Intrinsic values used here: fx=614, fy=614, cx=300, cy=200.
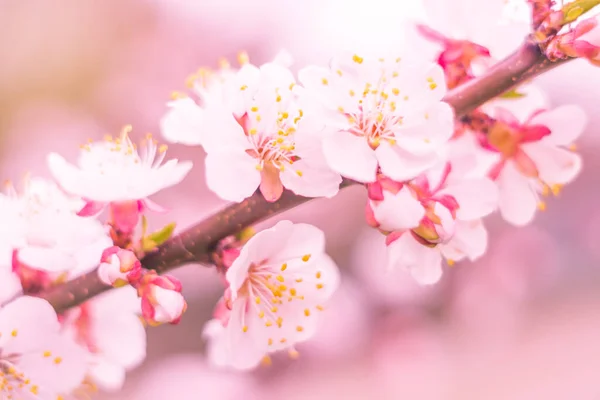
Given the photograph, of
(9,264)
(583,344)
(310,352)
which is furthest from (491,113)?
(583,344)

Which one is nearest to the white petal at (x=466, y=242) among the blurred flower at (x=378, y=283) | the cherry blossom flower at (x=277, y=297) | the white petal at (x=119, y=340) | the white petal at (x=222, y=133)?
the cherry blossom flower at (x=277, y=297)

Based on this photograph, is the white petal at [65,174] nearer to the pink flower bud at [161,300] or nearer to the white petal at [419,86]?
the pink flower bud at [161,300]

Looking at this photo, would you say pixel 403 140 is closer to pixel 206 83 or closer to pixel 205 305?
pixel 206 83

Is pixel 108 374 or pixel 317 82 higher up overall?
pixel 317 82

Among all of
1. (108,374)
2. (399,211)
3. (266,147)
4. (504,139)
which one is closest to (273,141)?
(266,147)

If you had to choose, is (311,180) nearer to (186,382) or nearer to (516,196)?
(516,196)

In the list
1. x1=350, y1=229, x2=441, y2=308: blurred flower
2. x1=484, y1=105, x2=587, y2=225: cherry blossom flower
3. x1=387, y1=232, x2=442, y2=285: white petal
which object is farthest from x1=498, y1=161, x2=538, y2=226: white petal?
x1=350, y1=229, x2=441, y2=308: blurred flower
